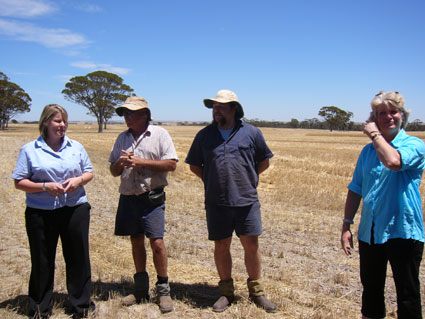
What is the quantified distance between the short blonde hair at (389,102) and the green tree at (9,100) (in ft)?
251

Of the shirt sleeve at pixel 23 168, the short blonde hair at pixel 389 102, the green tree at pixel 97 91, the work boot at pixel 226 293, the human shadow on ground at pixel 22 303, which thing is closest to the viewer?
the short blonde hair at pixel 389 102

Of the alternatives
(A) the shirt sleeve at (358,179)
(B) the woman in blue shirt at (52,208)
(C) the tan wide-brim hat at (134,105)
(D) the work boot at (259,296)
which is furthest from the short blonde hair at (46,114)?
(A) the shirt sleeve at (358,179)

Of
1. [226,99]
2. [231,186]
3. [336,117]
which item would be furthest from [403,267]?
[336,117]

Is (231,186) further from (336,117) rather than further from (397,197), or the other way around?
(336,117)

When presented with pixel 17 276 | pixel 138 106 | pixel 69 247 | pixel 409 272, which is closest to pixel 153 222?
pixel 69 247

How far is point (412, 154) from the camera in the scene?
2783 millimetres

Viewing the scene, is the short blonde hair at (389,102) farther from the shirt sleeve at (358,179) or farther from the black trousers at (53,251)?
the black trousers at (53,251)

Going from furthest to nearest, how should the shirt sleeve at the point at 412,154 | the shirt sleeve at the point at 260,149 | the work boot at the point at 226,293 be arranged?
the shirt sleeve at the point at 260,149, the work boot at the point at 226,293, the shirt sleeve at the point at 412,154

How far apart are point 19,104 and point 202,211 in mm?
73562

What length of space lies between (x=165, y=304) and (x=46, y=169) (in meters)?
1.75

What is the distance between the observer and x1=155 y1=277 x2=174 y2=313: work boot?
12.3 ft

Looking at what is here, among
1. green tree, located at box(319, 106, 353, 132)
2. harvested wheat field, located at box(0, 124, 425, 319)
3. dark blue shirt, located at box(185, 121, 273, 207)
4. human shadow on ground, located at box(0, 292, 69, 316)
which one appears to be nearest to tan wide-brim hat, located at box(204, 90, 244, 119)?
dark blue shirt, located at box(185, 121, 273, 207)

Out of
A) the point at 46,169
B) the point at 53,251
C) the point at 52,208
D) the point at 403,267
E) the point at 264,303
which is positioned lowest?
the point at 264,303

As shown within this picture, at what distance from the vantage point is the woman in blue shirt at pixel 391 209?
2816mm
